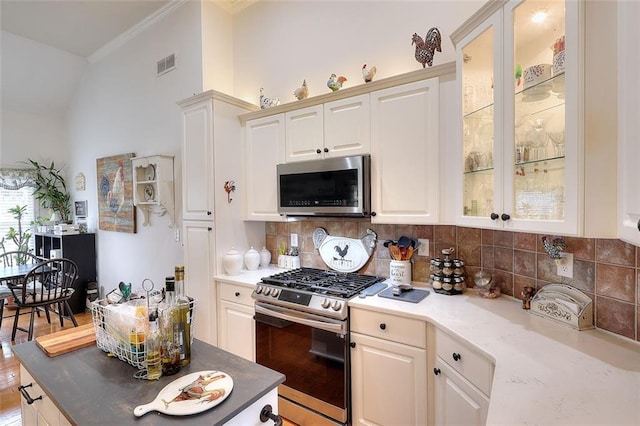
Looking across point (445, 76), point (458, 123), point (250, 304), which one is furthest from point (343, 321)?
point (445, 76)

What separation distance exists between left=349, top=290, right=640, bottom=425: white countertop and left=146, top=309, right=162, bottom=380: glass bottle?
3.29 feet

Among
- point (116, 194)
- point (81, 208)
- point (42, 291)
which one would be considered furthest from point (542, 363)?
point (81, 208)

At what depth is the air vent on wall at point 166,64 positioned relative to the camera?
3127 mm

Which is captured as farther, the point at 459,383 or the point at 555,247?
the point at 555,247

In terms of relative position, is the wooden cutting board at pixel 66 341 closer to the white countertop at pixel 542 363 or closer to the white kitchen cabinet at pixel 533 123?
the white countertop at pixel 542 363

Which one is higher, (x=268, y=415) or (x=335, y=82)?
(x=335, y=82)

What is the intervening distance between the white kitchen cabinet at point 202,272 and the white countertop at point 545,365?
1.48m

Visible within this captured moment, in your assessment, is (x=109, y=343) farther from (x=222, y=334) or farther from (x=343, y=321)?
(x=222, y=334)

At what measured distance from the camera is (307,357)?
1.92m

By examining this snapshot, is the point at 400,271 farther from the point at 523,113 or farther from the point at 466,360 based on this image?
the point at 523,113

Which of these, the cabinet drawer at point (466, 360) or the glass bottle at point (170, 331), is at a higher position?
the glass bottle at point (170, 331)

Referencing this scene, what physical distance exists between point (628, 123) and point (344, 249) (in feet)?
5.74

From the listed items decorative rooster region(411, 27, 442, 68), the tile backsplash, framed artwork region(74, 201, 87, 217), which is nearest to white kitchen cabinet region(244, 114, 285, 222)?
the tile backsplash

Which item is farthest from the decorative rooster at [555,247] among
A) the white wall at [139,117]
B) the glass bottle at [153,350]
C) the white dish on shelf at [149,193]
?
the white dish on shelf at [149,193]
